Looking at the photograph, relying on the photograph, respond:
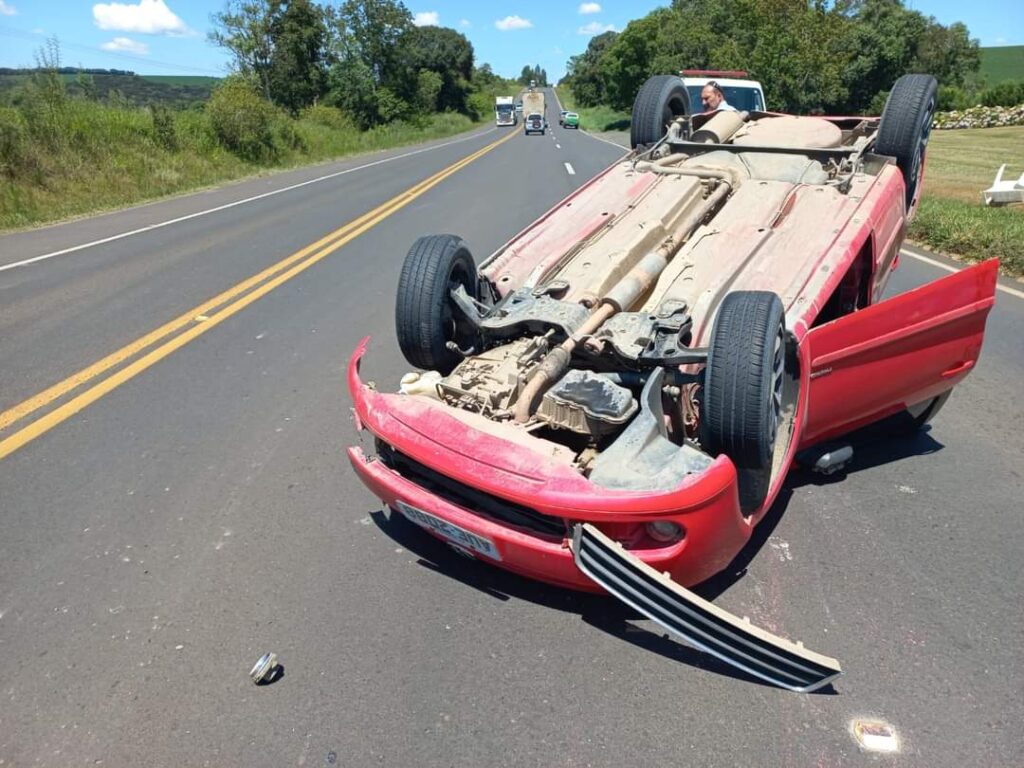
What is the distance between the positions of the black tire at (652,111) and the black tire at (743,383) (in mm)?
4096

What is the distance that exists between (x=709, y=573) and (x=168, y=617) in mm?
2083

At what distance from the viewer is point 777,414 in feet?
10.2

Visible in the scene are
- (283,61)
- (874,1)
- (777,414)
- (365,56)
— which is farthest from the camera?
(365,56)

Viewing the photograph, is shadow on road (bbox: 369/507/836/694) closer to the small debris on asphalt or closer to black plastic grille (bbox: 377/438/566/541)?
the small debris on asphalt

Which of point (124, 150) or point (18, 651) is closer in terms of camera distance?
point (18, 651)

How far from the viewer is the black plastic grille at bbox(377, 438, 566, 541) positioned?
274cm

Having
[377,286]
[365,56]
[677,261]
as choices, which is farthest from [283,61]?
[677,261]

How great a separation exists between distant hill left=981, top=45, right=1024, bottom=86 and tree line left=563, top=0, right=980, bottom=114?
478 inches

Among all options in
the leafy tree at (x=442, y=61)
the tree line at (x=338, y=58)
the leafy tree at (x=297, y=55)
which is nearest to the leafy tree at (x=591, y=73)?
the leafy tree at (x=442, y=61)

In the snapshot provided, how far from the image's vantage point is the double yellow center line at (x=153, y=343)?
4.48 m

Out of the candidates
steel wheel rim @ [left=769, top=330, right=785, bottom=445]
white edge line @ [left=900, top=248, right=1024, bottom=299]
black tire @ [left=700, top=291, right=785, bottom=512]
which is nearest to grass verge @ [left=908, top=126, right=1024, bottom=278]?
white edge line @ [left=900, top=248, right=1024, bottom=299]

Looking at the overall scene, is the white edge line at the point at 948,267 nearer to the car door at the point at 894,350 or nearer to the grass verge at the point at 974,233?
the grass verge at the point at 974,233

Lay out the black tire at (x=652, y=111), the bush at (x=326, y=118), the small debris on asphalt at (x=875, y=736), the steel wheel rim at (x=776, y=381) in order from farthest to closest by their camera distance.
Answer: the bush at (x=326, y=118) < the black tire at (x=652, y=111) < the steel wheel rim at (x=776, y=381) < the small debris on asphalt at (x=875, y=736)

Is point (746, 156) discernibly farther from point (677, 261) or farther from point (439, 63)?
point (439, 63)
